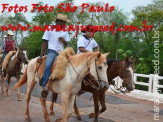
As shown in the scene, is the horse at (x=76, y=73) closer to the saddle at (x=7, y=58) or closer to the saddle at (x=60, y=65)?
the saddle at (x=60, y=65)

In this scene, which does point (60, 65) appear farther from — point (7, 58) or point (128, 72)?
point (7, 58)

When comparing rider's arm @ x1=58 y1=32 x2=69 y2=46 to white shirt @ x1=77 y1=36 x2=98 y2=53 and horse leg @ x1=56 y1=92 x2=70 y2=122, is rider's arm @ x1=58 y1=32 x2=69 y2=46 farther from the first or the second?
horse leg @ x1=56 y1=92 x2=70 y2=122

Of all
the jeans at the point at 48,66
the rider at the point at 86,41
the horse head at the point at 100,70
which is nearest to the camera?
the horse head at the point at 100,70

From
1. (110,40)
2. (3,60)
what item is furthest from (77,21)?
A: (3,60)

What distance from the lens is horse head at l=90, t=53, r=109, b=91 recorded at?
472 centimetres

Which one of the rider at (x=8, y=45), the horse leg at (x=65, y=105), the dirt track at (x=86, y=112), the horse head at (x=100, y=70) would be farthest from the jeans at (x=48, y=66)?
the rider at (x=8, y=45)

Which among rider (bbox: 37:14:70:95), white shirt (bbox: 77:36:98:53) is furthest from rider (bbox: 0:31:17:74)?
rider (bbox: 37:14:70:95)

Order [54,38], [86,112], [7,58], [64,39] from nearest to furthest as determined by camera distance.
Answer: [54,38] → [64,39] → [86,112] → [7,58]

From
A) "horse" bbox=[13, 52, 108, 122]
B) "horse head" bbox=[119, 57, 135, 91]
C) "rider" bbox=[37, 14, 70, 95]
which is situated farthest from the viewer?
"horse head" bbox=[119, 57, 135, 91]

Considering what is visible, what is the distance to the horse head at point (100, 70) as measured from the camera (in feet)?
15.5

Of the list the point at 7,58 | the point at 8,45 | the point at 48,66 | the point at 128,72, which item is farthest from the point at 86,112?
the point at 8,45

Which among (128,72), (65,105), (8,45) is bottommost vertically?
(65,105)

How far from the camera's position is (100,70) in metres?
4.80

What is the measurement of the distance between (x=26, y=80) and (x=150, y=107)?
5.28 m
